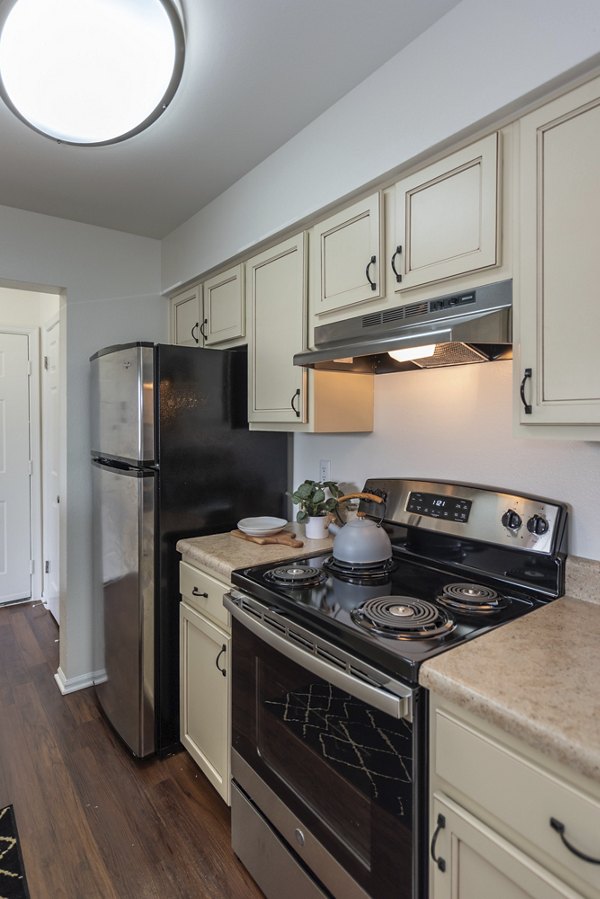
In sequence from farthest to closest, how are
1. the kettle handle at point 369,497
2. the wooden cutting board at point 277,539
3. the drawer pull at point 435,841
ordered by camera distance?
the wooden cutting board at point 277,539 → the kettle handle at point 369,497 → the drawer pull at point 435,841

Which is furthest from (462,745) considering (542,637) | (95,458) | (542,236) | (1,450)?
(1,450)

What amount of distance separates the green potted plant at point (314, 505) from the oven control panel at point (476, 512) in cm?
18

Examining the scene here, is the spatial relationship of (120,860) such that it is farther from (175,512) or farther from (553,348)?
(553,348)

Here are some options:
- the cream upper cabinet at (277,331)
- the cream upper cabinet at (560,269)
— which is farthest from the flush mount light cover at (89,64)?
the cream upper cabinet at (560,269)

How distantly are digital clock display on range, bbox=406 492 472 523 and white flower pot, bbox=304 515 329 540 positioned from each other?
Answer: 0.40 metres

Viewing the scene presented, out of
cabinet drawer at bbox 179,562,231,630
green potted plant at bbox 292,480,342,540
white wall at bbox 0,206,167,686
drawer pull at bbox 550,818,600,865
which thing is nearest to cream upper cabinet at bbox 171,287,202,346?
white wall at bbox 0,206,167,686

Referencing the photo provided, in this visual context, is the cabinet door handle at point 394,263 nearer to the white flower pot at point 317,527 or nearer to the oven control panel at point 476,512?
the oven control panel at point 476,512

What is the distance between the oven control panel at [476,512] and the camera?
134 centimetres

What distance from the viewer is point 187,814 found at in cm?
175

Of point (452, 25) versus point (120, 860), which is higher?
point (452, 25)

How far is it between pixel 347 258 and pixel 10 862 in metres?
2.22

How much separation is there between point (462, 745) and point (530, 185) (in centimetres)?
118

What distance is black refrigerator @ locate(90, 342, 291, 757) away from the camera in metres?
1.95

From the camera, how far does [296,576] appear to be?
1.48m
